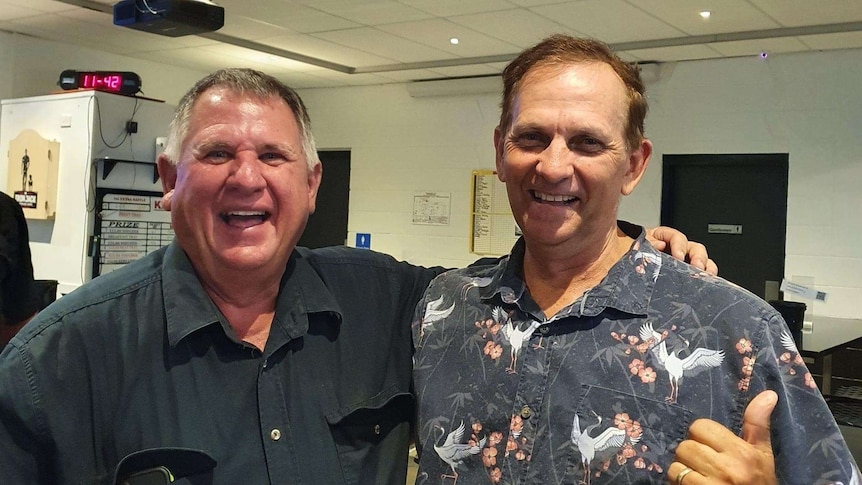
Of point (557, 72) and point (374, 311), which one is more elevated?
point (557, 72)

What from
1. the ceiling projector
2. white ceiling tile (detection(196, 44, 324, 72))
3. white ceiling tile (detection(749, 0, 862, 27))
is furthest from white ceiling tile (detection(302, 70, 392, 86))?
white ceiling tile (detection(749, 0, 862, 27))

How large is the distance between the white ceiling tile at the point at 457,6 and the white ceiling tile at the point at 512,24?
0.09 meters

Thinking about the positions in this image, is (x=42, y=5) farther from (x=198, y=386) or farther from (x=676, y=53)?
(x=198, y=386)

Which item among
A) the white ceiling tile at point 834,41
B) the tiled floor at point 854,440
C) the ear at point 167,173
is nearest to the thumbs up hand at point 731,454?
the ear at point 167,173

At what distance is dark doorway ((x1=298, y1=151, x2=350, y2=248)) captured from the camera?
7613 millimetres

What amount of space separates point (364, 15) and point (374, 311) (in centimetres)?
349

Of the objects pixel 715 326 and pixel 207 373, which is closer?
pixel 715 326

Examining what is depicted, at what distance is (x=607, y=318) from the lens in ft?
4.42

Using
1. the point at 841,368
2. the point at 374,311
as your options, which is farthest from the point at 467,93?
the point at 374,311

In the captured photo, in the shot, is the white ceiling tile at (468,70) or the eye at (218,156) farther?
the white ceiling tile at (468,70)

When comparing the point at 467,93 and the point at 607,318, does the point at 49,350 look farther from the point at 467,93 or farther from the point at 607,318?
the point at 467,93

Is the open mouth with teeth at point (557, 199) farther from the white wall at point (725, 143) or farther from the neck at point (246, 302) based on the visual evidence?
the white wall at point (725, 143)

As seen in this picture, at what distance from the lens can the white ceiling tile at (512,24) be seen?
4594mm

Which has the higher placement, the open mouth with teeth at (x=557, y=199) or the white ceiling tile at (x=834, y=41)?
the white ceiling tile at (x=834, y=41)
